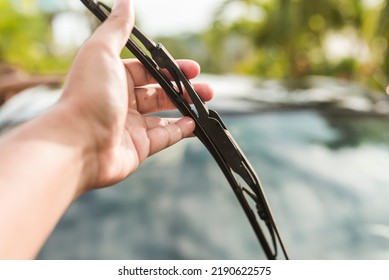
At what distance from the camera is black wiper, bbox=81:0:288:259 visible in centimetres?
133

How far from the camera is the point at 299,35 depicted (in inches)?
688

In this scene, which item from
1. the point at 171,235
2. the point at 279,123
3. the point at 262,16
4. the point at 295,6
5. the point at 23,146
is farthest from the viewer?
the point at 262,16

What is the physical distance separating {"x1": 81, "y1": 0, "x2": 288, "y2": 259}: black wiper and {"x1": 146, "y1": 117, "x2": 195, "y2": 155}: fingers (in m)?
0.03

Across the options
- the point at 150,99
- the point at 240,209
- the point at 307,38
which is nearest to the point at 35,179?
the point at 150,99

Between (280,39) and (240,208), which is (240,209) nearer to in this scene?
(240,208)

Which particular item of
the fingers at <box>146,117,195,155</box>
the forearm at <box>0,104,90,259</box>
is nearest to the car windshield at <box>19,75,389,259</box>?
the fingers at <box>146,117,195,155</box>

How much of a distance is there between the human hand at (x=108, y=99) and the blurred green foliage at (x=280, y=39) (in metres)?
11.1

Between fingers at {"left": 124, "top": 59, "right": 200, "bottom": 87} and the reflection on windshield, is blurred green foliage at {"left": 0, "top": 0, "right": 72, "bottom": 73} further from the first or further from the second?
fingers at {"left": 124, "top": 59, "right": 200, "bottom": 87}

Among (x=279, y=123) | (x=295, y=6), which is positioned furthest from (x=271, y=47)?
(x=279, y=123)

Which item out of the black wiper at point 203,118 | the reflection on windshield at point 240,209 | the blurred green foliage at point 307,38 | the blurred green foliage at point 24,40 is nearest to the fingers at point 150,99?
the black wiper at point 203,118

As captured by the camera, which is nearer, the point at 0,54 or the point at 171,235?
the point at 171,235
